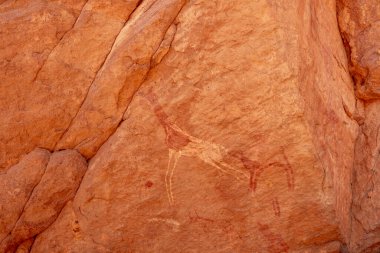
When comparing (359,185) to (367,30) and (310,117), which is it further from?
(367,30)

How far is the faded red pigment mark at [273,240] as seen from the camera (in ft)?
10.6

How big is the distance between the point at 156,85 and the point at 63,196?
3.42 ft

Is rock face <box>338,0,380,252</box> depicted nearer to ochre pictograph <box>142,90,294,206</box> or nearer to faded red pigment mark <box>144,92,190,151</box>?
ochre pictograph <box>142,90,294,206</box>

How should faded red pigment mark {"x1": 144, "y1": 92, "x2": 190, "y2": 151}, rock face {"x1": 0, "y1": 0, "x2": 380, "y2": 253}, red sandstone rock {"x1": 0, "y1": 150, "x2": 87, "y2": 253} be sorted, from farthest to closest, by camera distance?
red sandstone rock {"x1": 0, "y1": 150, "x2": 87, "y2": 253} < faded red pigment mark {"x1": 144, "y1": 92, "x2": 190, "y2": 151} < rock face {"x1": 0, "y1": 0, "x2": 380, "y2": 253}

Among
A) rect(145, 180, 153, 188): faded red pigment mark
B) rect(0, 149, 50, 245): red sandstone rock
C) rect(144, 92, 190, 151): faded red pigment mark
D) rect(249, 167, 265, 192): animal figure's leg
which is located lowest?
rect(249, 167, 265, 192): animal figure's leg

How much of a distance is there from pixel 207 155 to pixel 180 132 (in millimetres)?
237

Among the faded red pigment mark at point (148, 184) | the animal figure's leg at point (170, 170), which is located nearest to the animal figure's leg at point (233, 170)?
the animal figure's leg at point (170, 170)

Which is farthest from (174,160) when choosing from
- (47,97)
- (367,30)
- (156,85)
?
(367,30)

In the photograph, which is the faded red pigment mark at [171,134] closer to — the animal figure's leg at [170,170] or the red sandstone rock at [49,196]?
the animal figure's leg at [170,170]

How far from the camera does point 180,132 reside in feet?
10.6

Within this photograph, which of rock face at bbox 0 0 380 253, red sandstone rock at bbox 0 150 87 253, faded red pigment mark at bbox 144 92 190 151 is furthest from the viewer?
red sandstone rock at bbox 0 150 87 253

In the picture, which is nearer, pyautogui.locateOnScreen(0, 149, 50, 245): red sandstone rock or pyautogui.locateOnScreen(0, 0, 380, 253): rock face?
pyautogui.locateOnScreen(0, 0, 380, 253): rock face

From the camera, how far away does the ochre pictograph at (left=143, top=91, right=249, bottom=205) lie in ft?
10.5

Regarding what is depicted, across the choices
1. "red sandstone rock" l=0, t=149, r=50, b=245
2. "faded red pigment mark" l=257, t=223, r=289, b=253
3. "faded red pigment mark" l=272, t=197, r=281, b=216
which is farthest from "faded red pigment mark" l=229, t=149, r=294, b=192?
"red sandstone rock" l=0, t=149, r=50, b=245
